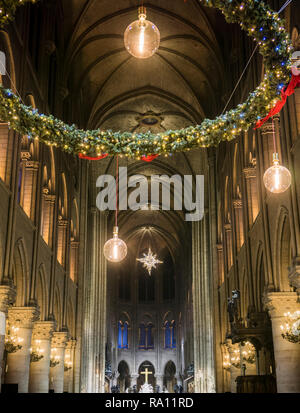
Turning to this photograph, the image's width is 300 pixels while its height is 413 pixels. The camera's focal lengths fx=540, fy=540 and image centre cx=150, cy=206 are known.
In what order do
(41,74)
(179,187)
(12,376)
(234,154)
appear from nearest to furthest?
(12,376) < (41,74) < (234,154) < (179,187)

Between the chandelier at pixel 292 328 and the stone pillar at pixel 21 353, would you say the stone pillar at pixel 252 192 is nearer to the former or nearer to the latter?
the chandelier at pixel 292 328

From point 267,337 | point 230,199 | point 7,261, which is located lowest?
point 267,337

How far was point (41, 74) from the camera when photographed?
66.8 feet

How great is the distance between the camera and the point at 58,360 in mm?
22828

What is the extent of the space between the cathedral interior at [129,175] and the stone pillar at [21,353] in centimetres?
4

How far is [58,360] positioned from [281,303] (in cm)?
1167

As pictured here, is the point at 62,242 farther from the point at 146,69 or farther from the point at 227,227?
the point at 146,69

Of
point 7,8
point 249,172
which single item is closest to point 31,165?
point 249,172

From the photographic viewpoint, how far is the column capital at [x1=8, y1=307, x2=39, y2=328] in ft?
56.6

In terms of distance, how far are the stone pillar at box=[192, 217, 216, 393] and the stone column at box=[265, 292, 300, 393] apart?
19900mm

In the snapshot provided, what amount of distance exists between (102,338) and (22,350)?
20.7m
